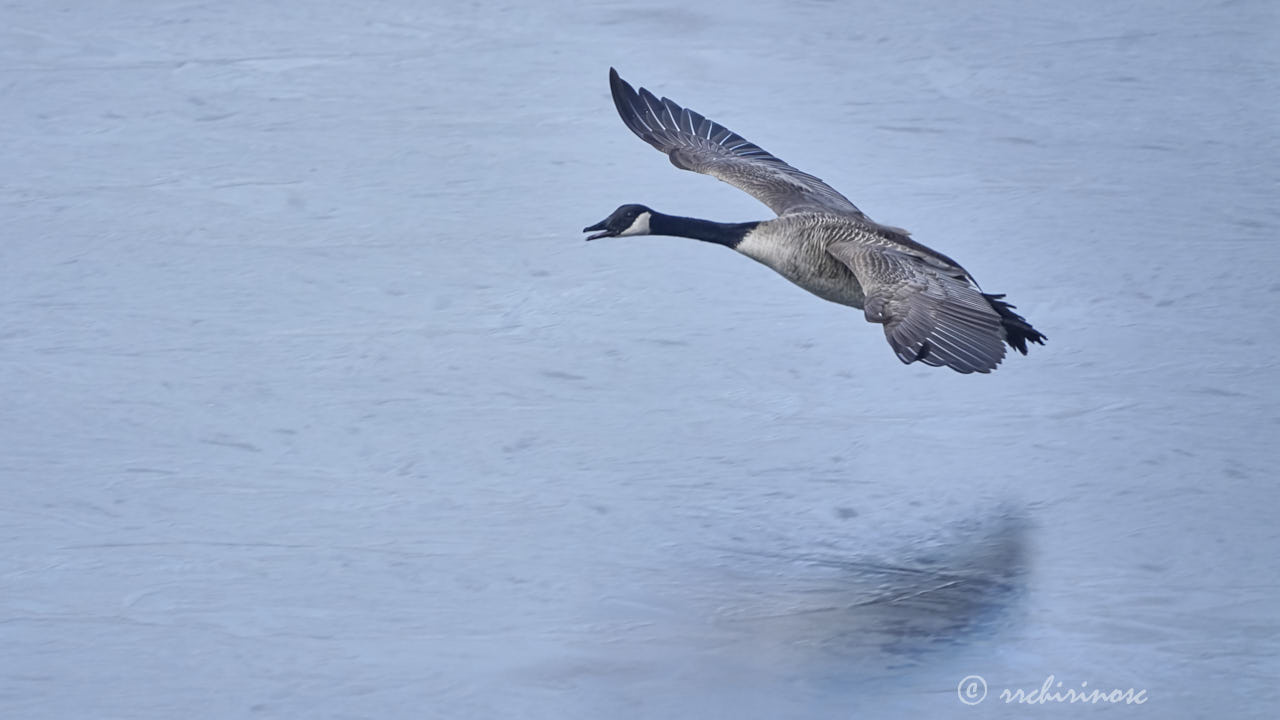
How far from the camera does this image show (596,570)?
5562mm

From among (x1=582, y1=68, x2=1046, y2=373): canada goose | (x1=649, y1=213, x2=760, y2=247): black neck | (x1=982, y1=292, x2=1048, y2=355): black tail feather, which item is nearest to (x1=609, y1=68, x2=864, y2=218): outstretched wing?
(x1=582, y1=68, x2=1046, y2=373): canada goose

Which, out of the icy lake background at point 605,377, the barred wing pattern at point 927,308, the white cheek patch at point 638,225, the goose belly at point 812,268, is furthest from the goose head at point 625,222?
the barred wing pattern at point 927,308

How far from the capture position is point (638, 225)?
721cm

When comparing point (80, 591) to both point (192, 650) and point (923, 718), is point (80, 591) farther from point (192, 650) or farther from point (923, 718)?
point (923, 718)

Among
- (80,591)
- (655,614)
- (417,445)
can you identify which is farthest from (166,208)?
(655,614)

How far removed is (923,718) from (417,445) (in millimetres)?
2199

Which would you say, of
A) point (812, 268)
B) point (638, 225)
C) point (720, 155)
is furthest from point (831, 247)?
point (720, 155)

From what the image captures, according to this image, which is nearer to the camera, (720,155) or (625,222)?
(625,222)

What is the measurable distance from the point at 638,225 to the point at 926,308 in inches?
59.5

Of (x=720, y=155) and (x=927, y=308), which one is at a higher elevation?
(x=720, y=155)

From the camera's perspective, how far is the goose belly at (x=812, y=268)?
267 inches

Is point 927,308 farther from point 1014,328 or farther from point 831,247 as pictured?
point 831,247

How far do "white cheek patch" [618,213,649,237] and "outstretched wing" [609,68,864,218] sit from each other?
20.9 inches

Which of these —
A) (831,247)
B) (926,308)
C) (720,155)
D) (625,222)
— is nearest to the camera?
(926,308)
